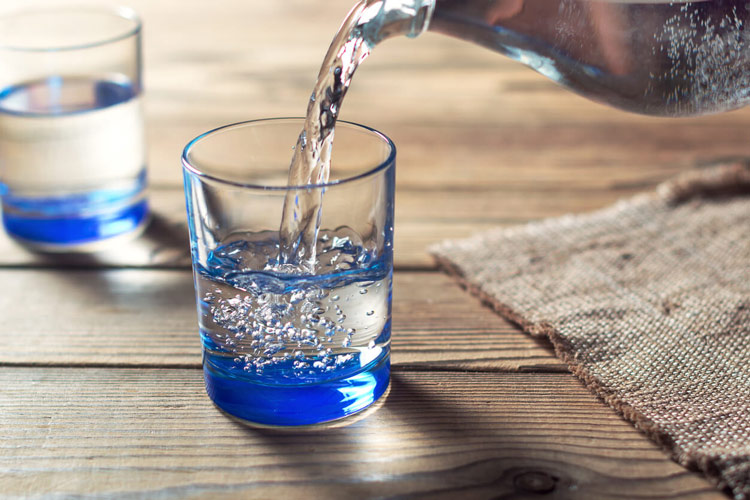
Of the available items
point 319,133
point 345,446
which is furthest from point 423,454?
point 319,133

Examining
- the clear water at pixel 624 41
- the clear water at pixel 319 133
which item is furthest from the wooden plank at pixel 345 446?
the clear water at pixel 624 41

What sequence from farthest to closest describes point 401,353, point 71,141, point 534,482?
point 71,141 < point 401,353 < point 534,482

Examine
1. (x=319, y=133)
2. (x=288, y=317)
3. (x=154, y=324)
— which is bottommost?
(x=154, y=324)

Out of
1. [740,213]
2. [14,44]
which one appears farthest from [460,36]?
[14,44]

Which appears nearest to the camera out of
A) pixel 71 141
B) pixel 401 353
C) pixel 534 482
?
pixel 534 482

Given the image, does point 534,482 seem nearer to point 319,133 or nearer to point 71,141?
point 319,133

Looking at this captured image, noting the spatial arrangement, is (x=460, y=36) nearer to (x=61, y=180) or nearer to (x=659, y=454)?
(x=659, y=454)

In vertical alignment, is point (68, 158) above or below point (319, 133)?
below
